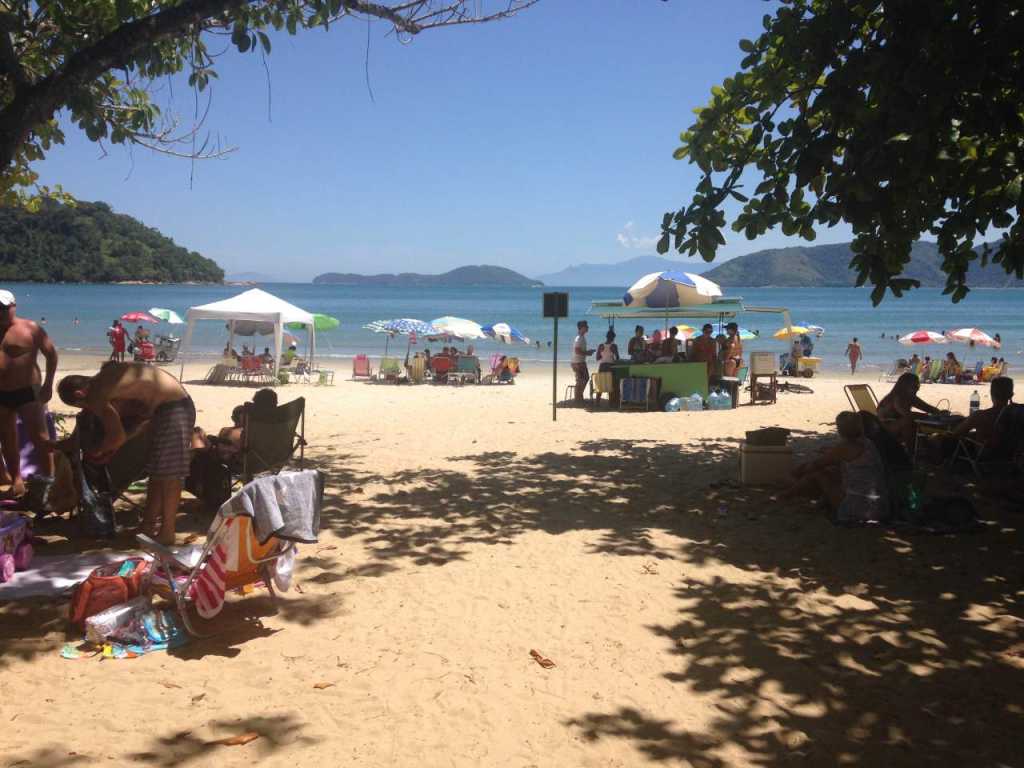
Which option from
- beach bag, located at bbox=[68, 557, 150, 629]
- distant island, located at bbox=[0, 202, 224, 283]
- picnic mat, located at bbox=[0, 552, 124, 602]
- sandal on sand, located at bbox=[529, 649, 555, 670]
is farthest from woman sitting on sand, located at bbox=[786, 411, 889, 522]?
distant island, located at bbox=[0, 202, 224, 283]

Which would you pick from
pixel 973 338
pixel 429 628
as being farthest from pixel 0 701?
pixel 973 338

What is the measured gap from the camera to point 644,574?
4441 millimetres

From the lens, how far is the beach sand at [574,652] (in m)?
2.70

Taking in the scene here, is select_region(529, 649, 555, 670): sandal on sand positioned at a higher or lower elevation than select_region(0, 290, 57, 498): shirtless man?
lower

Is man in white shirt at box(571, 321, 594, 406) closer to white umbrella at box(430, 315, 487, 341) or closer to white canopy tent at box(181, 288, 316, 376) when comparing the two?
white umbrella at box(430, 315, 487, 341)

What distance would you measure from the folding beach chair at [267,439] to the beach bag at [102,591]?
1629mm

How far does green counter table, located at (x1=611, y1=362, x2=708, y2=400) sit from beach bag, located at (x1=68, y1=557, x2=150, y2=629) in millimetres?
9430

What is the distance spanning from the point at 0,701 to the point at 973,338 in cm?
2172

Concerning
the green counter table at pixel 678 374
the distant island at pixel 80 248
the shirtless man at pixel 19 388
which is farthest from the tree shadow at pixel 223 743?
the distant island at pixel 80 248

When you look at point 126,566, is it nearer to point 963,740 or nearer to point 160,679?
point 160,679

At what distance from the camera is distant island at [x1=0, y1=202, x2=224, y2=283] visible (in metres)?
93.9

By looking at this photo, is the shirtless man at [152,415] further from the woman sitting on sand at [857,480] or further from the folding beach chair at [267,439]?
the woman sitting on sand at [857,480]

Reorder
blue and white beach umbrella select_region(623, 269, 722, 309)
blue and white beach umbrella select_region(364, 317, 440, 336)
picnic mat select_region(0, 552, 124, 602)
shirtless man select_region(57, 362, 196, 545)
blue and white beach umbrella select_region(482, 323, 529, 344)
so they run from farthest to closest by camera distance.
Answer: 1. blue and white beach umbrella select_region(482, 323, 529, 344)
2. blue and white beach umbrella select_region(364, 317, 440, 336)
3. blue and white beach umbrella select_region(623, 269, 722, 309)
4. shirtless man select_region(57, 362, 196, 545)
5. picnic mat select_region(0, 552, 124, 602)

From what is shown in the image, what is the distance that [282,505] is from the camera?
11.6 feet
